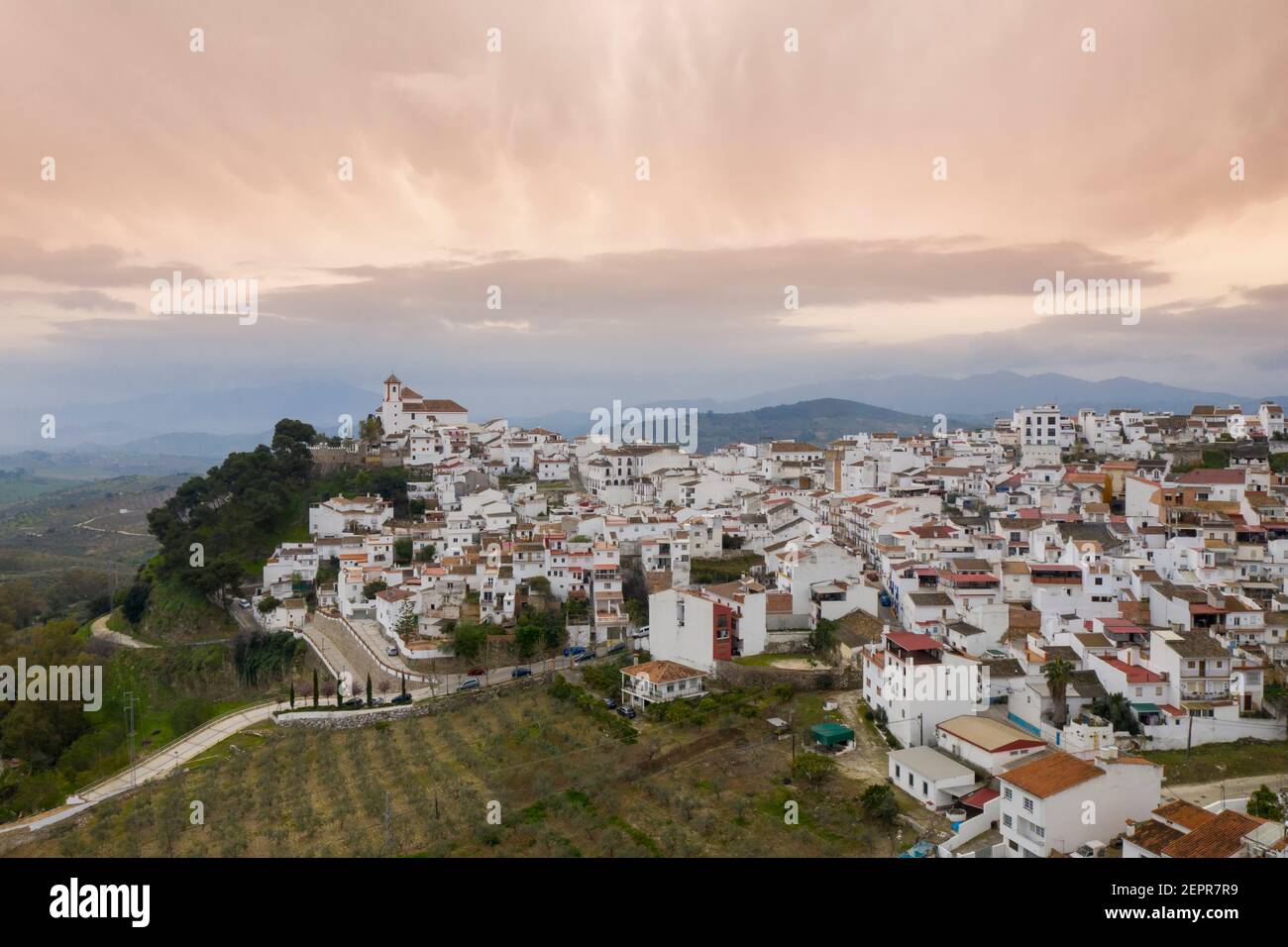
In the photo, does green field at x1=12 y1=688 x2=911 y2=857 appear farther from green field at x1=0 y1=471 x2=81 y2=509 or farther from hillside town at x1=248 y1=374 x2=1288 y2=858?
green field at x1=0 y1=471 x2=81 y2=509

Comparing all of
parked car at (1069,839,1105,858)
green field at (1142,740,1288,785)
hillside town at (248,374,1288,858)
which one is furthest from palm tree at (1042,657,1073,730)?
parked car at (1069,839,1105,858)

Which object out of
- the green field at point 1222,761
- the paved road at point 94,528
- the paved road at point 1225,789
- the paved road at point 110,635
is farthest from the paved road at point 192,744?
the paved road at point 94,528

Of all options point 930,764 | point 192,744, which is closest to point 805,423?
point 192,744

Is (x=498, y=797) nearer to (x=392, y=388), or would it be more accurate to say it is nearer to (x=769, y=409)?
(x=392, y=388)

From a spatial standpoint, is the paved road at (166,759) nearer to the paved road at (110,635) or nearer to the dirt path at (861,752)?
the paved road at (110,635)

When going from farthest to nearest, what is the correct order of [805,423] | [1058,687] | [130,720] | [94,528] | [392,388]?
[805,423]
[94,528]
[392,388]
[130,720]
[1058,687]
